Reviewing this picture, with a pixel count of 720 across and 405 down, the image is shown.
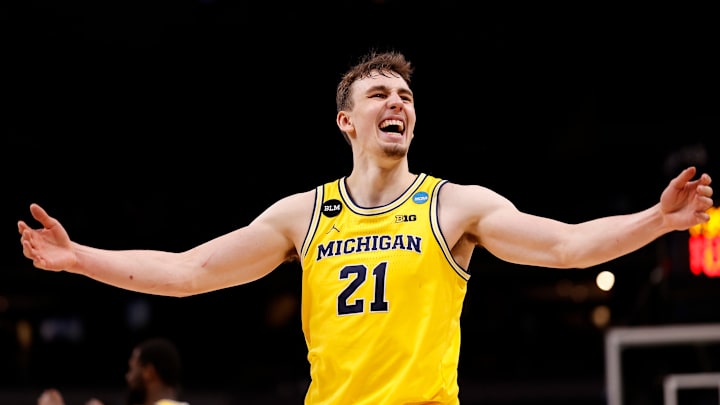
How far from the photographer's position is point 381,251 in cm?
465

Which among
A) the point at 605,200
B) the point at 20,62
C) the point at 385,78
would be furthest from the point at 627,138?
the point at 385,78

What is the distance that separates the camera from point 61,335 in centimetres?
1880

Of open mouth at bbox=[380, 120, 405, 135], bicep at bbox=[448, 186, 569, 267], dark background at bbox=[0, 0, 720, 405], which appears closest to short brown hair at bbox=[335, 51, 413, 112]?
open mouth at bbox=[380, 120, 405, 135]

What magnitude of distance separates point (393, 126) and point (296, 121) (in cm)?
1143

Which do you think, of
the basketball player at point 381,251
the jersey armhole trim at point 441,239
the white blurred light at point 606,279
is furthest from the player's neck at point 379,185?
the white blurred light at point 606,279

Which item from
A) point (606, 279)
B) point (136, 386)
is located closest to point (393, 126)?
point (136, 386)

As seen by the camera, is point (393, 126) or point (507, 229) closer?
point (507, 229)

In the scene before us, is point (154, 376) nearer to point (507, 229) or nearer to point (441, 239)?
point (441, 239)

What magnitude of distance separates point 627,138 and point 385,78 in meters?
11.8

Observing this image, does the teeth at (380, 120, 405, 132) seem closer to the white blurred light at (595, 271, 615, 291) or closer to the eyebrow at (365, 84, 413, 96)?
the eyebrow at (365, 84, 413, 96)

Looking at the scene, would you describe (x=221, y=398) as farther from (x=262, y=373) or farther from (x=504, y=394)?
(x=504, y=394)

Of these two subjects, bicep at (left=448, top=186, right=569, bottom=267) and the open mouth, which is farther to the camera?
the open mouth

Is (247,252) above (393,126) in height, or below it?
below

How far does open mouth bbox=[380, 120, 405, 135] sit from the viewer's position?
4.92 m
